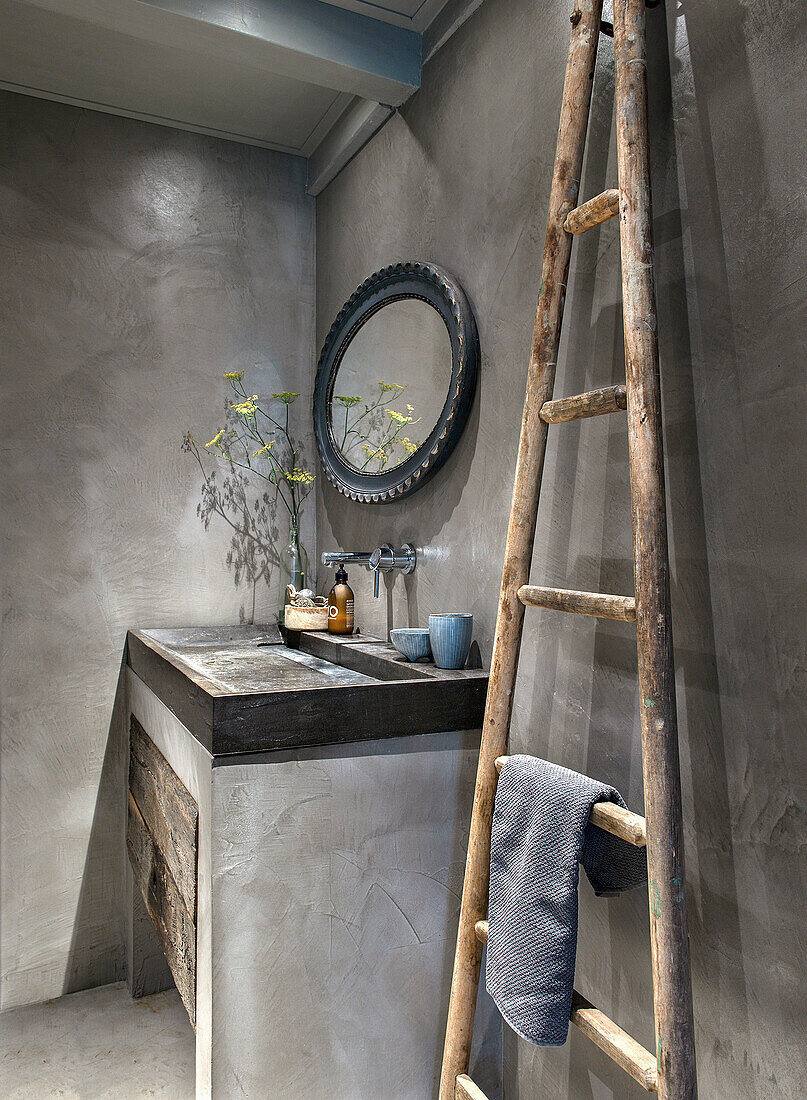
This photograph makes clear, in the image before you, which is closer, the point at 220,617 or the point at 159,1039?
the point at 159,1039

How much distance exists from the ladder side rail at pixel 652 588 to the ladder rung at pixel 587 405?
0.13 feet

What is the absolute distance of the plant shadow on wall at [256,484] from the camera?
2.47 meters

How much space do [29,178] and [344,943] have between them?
2.28m

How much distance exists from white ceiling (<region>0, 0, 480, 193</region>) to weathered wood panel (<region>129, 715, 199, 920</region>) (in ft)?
5.77

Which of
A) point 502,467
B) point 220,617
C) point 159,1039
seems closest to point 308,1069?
point 159,1039

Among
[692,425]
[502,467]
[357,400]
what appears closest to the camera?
[692,425]

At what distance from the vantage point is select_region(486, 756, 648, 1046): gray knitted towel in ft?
3.48

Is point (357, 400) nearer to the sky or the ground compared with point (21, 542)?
nearer to the sky

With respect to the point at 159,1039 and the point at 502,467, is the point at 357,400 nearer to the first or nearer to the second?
the point at 502,467

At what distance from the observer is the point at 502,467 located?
62.0 inches

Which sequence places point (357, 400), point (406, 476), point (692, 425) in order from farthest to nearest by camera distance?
point (357, 400) < point (406, 476) < point (692, 425)

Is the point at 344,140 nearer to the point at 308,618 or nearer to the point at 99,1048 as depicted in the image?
the point at 308,618

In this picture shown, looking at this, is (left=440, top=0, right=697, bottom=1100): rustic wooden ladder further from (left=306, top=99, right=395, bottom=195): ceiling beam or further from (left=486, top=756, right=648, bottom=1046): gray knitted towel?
(left=306, top=99, right=395, bottom=195): ceiling beam

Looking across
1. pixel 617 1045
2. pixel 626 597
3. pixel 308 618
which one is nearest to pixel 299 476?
pixel 308 618
